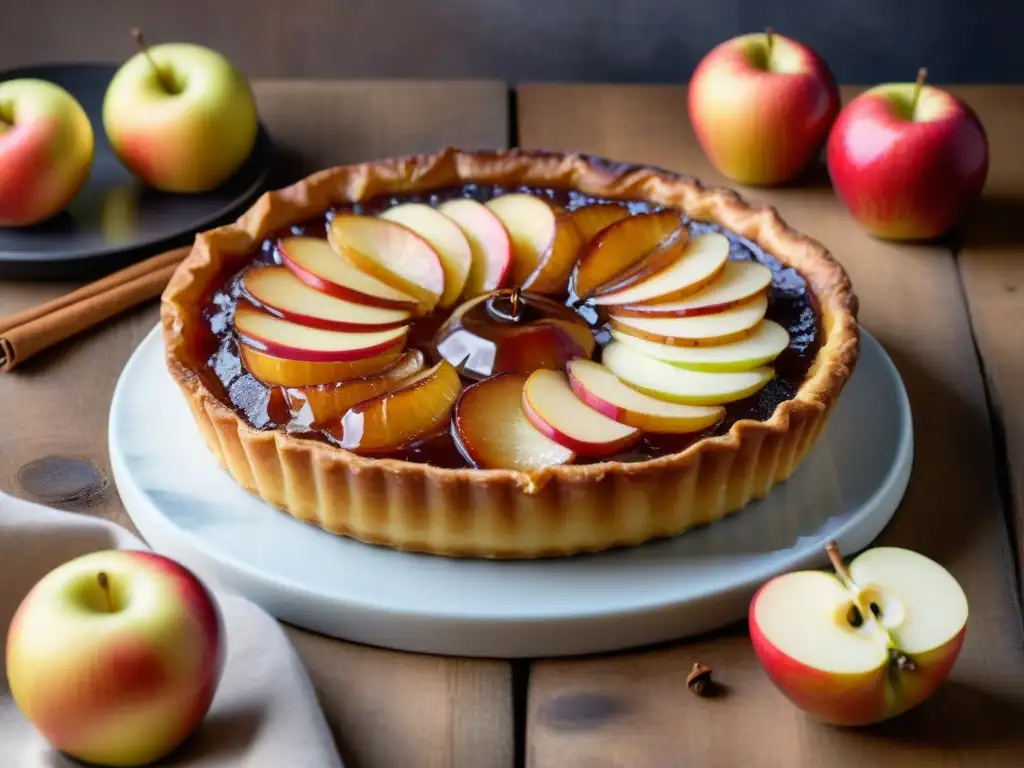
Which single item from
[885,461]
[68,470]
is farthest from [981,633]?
[68,470]

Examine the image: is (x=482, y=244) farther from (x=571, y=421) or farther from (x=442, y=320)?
(x=571, y=421)

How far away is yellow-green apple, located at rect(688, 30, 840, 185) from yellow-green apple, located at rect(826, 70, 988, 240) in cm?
11

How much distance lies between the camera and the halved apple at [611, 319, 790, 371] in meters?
2.05

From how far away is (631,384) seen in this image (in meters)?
2.03

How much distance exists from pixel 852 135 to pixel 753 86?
0.24 metres

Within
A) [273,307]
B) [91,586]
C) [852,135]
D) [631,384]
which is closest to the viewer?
[91,586]

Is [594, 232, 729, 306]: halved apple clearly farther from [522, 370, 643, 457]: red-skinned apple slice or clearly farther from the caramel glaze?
[522, 370, 643, 457]: red-skinned apple slice

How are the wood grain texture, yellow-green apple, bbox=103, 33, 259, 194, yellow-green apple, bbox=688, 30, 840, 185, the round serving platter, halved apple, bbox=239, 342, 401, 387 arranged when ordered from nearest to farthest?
halved apple, bbox=239, 342, 401, 387, the wood grain texture, the round serving platter, yellow-green apple, bbox=103, 33, 259, 194, yellow-green apple, bbox=688, 30, 840, 185

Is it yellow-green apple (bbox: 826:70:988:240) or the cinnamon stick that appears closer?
the cinnamon stick

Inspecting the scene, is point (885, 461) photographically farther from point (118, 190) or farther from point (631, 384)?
point (118, 190)

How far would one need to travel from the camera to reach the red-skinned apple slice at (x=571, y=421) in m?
1.89

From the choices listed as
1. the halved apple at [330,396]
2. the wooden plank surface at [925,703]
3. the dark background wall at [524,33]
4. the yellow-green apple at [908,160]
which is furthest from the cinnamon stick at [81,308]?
the dark background wall at [524,33]

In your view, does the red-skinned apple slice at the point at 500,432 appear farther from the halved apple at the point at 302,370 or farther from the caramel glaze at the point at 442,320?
the halved apple at the point at 302,370

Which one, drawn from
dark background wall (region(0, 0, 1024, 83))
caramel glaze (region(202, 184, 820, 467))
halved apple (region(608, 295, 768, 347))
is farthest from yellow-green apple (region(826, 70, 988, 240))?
dark background wall (region(0, 0, 1024, 83))
